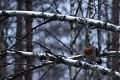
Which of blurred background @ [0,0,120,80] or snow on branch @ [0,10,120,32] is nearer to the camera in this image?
snow on branch @ [0,10,120,32]

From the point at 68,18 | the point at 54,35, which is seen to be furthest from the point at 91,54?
the point at 54,35

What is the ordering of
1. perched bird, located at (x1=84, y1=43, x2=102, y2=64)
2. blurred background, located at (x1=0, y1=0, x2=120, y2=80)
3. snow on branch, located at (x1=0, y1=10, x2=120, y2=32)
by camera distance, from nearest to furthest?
perched bird, located at (x1=84, y1=43, x2=102, y2=64), snow on branch, located at (x1=0, y1=10, x2=120, y2=32), blurred background, located at (x1=0, y1=0, x2=120, y2=80)

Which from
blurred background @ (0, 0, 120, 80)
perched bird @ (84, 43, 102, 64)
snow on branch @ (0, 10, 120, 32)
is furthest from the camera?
blurred background @ (0, 0, 120, 80)

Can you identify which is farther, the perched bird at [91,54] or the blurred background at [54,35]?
the blurred background at [54,35]

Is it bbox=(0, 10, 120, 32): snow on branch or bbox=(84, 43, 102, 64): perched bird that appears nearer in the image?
bbox=(84, 43, 102, 64): perched bird

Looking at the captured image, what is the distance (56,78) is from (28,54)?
90.9 ft

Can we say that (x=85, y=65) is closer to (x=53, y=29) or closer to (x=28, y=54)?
(x=28, y=54)

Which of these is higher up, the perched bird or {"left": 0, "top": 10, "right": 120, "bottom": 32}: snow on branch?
{"left": 0, "top": 10, "right": 120, "bottom": 32}: snow on branch

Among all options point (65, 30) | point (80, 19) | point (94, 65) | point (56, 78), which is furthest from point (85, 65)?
point (56, 78)

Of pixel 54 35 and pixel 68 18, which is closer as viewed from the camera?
pixel 68 18

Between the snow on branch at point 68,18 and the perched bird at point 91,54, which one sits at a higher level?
the snow on branch at point 68,18

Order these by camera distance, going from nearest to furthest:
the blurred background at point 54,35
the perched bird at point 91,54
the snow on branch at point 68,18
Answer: the perched bird at point 91,54 → the snow on branch at point 68,18 → the blurred background at point 54,35

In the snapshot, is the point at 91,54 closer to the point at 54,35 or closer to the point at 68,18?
the point at 68,18

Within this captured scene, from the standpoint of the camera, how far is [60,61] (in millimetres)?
Answer: 5859
